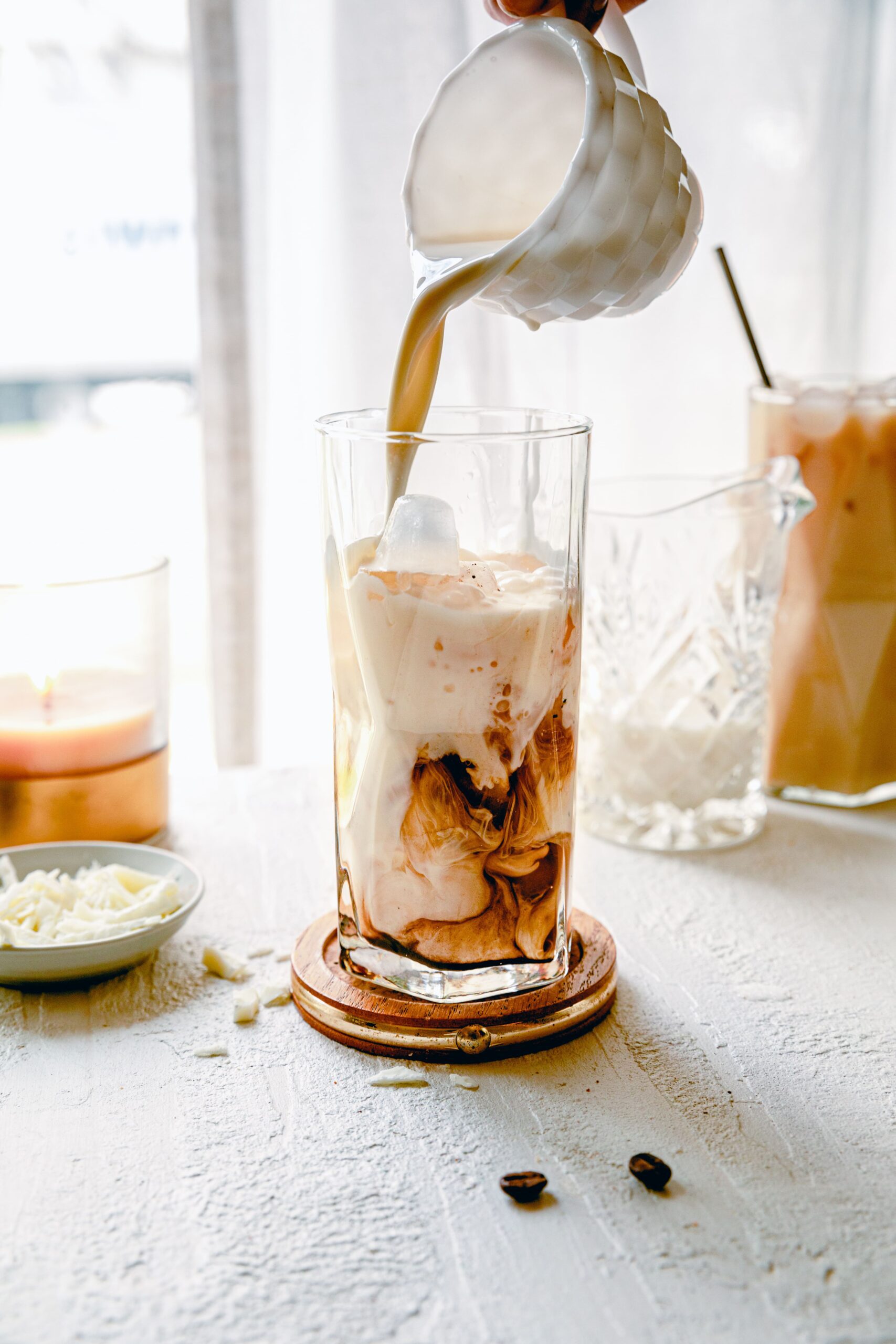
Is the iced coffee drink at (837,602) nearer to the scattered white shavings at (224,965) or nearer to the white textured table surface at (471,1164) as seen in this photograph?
the white textured table surface at (471,1164)

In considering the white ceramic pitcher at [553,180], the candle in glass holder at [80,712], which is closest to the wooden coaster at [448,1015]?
the candle in glass holder at [80,712]

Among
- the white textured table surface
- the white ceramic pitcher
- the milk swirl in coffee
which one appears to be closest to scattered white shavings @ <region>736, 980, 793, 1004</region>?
the white textured table surface

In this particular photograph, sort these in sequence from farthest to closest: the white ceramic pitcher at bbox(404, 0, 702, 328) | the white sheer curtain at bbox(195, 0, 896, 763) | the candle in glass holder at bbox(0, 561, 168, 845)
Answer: the white sheer curtain at bbox(195, 0, 896, 763), the candle in glass holder at bbox(0, 561, 168, 845), the white ceramic pitcher at bbox(404, 0, 702, 328)

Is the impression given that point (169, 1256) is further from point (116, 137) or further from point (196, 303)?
point (116, 137)

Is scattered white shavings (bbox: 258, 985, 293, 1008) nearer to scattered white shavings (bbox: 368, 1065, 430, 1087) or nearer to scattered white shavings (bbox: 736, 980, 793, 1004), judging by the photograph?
scattered white shavings (bbox: 368, 1065, 430, 1087)

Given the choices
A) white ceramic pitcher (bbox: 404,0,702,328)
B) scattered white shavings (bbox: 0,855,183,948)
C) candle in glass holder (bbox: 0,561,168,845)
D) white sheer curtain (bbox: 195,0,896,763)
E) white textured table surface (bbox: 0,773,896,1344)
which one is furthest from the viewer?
white sheer curtain (bbox: 195,0,896,763)

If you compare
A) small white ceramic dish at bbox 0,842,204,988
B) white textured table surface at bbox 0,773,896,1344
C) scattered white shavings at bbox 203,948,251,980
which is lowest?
white textured table surface at bbox 0,773,896,1344

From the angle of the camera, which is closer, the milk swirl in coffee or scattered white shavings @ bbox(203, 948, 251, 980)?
the milk swirl in coffee
